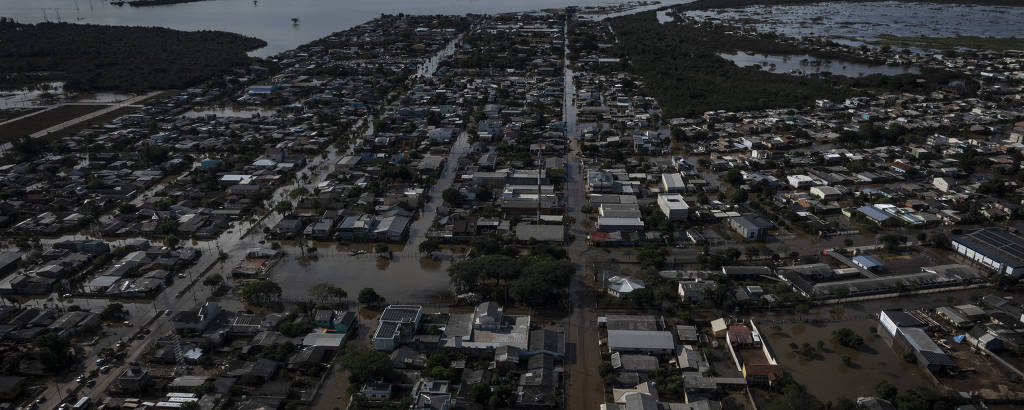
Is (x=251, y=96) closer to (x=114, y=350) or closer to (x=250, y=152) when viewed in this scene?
(x=250, y=152)

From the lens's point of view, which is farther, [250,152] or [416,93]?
[416,93]

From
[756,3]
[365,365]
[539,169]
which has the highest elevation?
[756,3]

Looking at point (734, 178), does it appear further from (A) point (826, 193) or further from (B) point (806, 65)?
(B) point (806, 65)

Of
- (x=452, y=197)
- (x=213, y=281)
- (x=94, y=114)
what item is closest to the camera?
(x=213, y=281)

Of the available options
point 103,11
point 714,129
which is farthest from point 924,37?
point 103,11

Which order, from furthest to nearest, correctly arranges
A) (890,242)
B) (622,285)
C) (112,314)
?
1. (890,242)
2. (622,285)
3. (112,314)

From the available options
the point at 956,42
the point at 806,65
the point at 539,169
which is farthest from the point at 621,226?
the point at 956,42

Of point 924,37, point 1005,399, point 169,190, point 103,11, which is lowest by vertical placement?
point 1005,399
